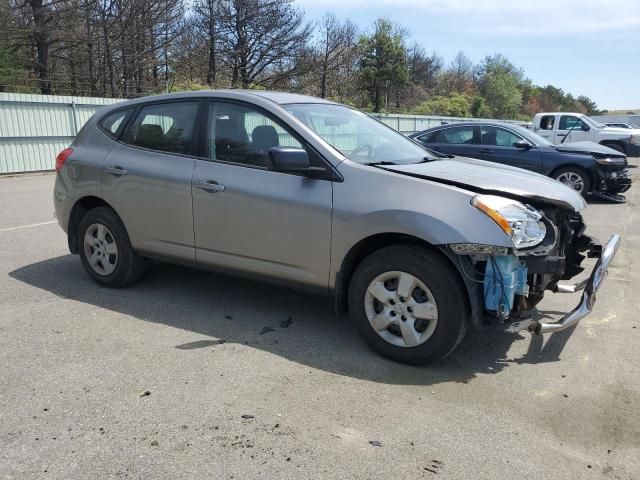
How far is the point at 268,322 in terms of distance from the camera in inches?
178

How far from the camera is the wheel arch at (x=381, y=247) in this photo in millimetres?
3506

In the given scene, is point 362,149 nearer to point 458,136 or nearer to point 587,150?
point 458,136

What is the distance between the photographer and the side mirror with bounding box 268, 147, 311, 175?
3830mm

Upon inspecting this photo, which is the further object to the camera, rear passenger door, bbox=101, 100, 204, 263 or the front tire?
rear passenger door, bbox=101, 100, 204, 263

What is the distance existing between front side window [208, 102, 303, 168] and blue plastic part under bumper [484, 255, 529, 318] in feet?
5.52

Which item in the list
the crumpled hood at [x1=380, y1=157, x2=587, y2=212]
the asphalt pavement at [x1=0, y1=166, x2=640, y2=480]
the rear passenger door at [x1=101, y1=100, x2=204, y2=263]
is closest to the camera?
the asphalt pavement at [x1=0, y1=166, x2=640, y2=480]

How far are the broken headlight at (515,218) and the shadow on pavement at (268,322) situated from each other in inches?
34.0

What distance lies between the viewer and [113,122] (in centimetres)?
528

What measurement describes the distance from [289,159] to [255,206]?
539 millimetres

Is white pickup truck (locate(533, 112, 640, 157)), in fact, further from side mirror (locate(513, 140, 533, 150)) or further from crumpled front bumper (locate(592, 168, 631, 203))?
side mirror (locate(513, 140, 533, 150))

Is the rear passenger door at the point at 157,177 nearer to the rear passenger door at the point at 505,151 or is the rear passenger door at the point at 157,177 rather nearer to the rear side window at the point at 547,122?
the rear passenger door at the point at 505,151

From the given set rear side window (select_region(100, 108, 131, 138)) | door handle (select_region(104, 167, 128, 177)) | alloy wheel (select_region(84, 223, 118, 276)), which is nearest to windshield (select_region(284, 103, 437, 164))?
door handle (select_region(104, 167, 128, 177))

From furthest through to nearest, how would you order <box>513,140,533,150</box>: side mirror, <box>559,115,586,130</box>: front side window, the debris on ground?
<box>559,115,586,130</box>: front side window < <box>513,140,533,150</box>: side mirror < the debris on ground

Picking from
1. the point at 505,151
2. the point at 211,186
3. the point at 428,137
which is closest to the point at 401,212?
the point at 211,186
